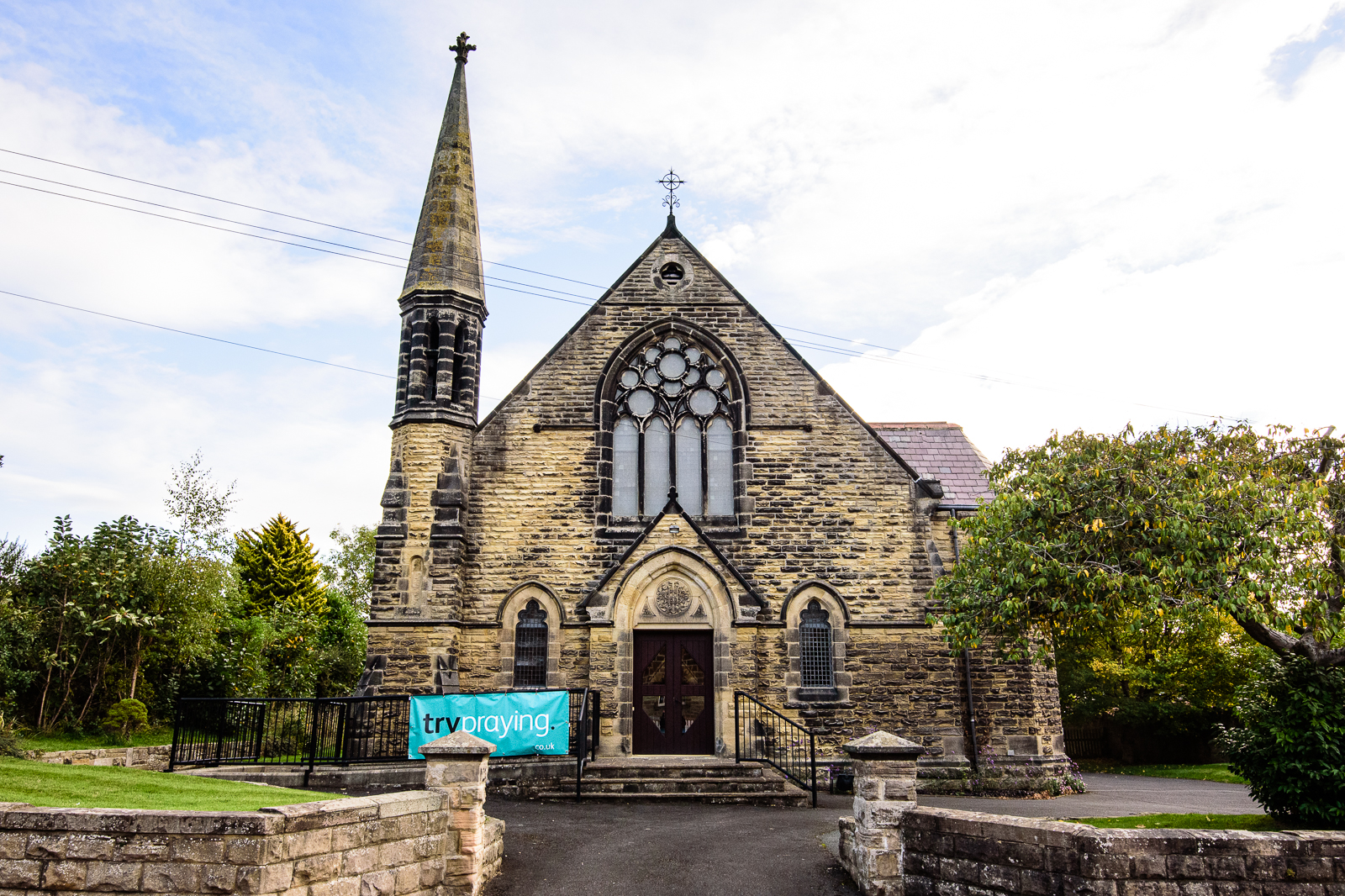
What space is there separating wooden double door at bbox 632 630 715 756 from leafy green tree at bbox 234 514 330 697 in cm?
1107

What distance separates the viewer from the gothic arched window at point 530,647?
15469 millimetres

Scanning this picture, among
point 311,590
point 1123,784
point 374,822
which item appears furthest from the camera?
point 311,590

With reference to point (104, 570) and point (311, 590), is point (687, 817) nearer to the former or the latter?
point (104, 570)

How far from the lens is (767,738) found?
48.9ft

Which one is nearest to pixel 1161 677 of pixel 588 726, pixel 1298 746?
pixel 588 726

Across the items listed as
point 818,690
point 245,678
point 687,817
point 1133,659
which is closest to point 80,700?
point 245,678

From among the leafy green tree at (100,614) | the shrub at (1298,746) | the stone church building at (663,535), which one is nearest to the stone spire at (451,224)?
the stone church building at (663,535)

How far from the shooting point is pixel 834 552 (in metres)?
16.2

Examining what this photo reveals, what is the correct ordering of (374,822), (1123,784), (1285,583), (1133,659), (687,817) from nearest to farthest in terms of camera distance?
(374,822) < (1285,583) < (687,817) < (1123,784) < (1133,659)

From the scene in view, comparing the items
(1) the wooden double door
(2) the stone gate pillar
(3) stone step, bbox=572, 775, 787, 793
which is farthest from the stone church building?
(2) the stone gate pillar

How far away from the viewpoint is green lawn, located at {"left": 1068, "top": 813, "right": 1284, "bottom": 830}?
323 inches

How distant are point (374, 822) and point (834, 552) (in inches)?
418

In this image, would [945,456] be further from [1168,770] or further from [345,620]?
[345,620]

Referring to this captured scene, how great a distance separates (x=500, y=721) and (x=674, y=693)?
3.51 m
